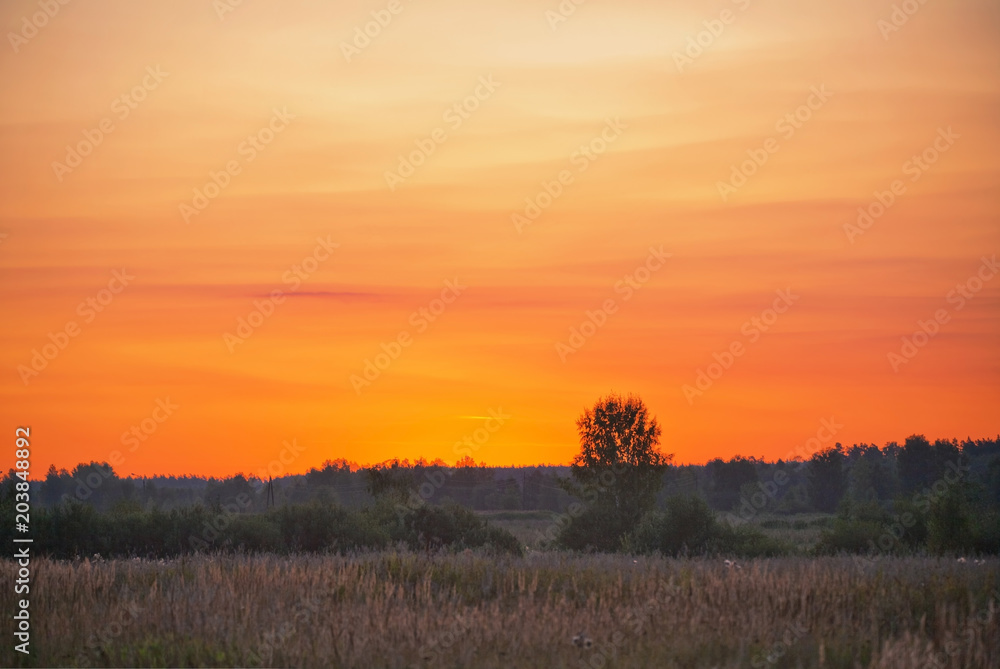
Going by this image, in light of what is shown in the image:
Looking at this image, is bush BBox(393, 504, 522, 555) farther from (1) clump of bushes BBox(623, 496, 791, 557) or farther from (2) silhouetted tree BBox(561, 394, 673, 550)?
(2) silhouetted tree BBox(561, 394, 673, 550)

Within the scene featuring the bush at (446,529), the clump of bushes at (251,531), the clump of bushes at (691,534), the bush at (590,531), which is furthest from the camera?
the bush at (590,531)

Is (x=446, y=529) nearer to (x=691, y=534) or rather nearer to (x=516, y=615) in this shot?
(x=691, y=534)

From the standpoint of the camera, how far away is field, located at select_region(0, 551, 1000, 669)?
1318cm

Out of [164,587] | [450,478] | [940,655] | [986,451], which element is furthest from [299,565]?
[986,451]

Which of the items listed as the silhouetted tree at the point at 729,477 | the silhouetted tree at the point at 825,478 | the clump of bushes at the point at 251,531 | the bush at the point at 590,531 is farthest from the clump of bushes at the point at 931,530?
the silhouetted tree at the point at 729,477

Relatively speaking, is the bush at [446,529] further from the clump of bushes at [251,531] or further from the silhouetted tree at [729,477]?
the silhouetted tree at [729,477]

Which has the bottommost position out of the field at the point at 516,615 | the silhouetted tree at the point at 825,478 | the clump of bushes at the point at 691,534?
the field at the point at 516,615

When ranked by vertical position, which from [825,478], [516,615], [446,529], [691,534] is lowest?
[516,615]

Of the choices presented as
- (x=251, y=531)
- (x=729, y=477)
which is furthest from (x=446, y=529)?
(x=729, y=477)

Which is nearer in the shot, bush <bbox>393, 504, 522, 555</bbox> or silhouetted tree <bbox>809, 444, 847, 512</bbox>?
bush <bbox>393, 504, 522, 555</bbox>

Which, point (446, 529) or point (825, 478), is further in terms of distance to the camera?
point (825, 478)

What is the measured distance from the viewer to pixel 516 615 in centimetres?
1462

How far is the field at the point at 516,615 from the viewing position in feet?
43.2

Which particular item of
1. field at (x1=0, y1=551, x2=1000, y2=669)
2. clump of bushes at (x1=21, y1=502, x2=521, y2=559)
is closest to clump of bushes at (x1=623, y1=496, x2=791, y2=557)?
clump of bushes at (x1=21, y1=502, x2=521, y2=559)
